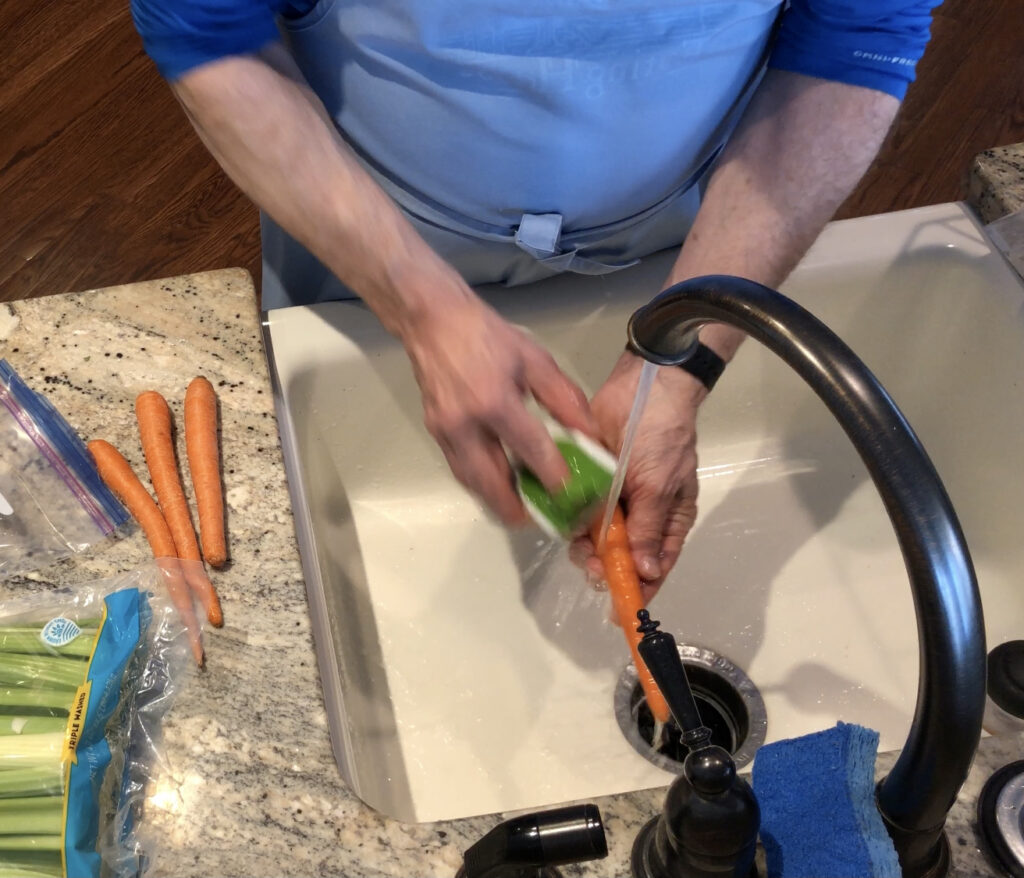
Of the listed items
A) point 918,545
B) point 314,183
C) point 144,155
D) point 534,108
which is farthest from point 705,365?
point 144,155

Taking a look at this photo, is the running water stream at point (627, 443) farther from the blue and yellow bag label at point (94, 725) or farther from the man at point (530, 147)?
the blue and yellow bag label at point (94, 725)

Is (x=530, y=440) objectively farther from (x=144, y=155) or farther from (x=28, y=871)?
(x=144, y=155)

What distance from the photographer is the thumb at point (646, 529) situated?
812 millimetres

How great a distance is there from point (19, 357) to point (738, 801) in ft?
2.35

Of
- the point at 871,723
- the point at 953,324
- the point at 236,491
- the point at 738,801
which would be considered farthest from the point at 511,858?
the point at 953,324

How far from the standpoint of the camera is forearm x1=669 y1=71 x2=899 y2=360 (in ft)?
2.80

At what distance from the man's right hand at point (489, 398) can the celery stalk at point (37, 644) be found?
29 cm

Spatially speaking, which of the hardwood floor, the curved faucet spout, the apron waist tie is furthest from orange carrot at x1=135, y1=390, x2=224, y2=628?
the hardwood floor

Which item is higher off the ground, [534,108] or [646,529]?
[534,108]

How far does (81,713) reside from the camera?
0.61m

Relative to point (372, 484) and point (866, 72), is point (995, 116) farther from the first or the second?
point (372, 484)

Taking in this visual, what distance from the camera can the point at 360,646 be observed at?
0.91 meters

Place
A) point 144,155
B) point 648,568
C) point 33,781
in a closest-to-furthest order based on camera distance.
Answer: point 33,781
point 648,568
point 144,155

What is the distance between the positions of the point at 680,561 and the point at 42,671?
0.60 metres
